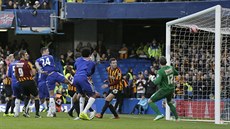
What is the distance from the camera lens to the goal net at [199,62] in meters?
21.3

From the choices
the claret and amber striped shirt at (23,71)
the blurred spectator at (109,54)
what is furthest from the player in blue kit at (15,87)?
the blurred spectator at (109,54)

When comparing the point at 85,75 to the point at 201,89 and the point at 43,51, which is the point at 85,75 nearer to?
the point at 43,51

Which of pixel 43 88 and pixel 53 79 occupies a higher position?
pixel 53 79

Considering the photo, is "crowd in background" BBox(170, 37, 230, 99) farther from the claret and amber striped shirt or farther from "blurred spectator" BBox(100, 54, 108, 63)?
"blurred spectator" BBox(100, 54, 108, 63)

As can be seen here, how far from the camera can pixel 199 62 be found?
1018 inches

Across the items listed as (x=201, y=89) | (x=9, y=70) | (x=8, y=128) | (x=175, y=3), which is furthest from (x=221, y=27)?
(x=175, y=3)

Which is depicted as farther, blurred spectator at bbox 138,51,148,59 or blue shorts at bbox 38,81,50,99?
blurred spectator at bbox 138,51,148,59

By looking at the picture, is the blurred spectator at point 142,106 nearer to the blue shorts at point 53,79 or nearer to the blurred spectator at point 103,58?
the blurred spectator at point 103,58

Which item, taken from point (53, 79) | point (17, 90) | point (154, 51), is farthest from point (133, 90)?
point (17, 90)

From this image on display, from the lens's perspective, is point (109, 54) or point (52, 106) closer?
point (52, 106)

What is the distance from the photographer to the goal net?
21344mm

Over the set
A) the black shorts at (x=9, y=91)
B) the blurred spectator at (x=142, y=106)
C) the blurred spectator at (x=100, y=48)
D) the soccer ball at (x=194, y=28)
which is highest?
the soccer ball at (x=194, y=28)

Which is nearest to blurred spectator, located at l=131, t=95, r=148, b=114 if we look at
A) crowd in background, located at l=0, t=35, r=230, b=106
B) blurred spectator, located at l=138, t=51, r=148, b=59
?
crowd in background, located at l=0, t=35, r=230, b=106

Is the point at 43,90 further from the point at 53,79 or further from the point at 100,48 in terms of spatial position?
the point at 100,48
